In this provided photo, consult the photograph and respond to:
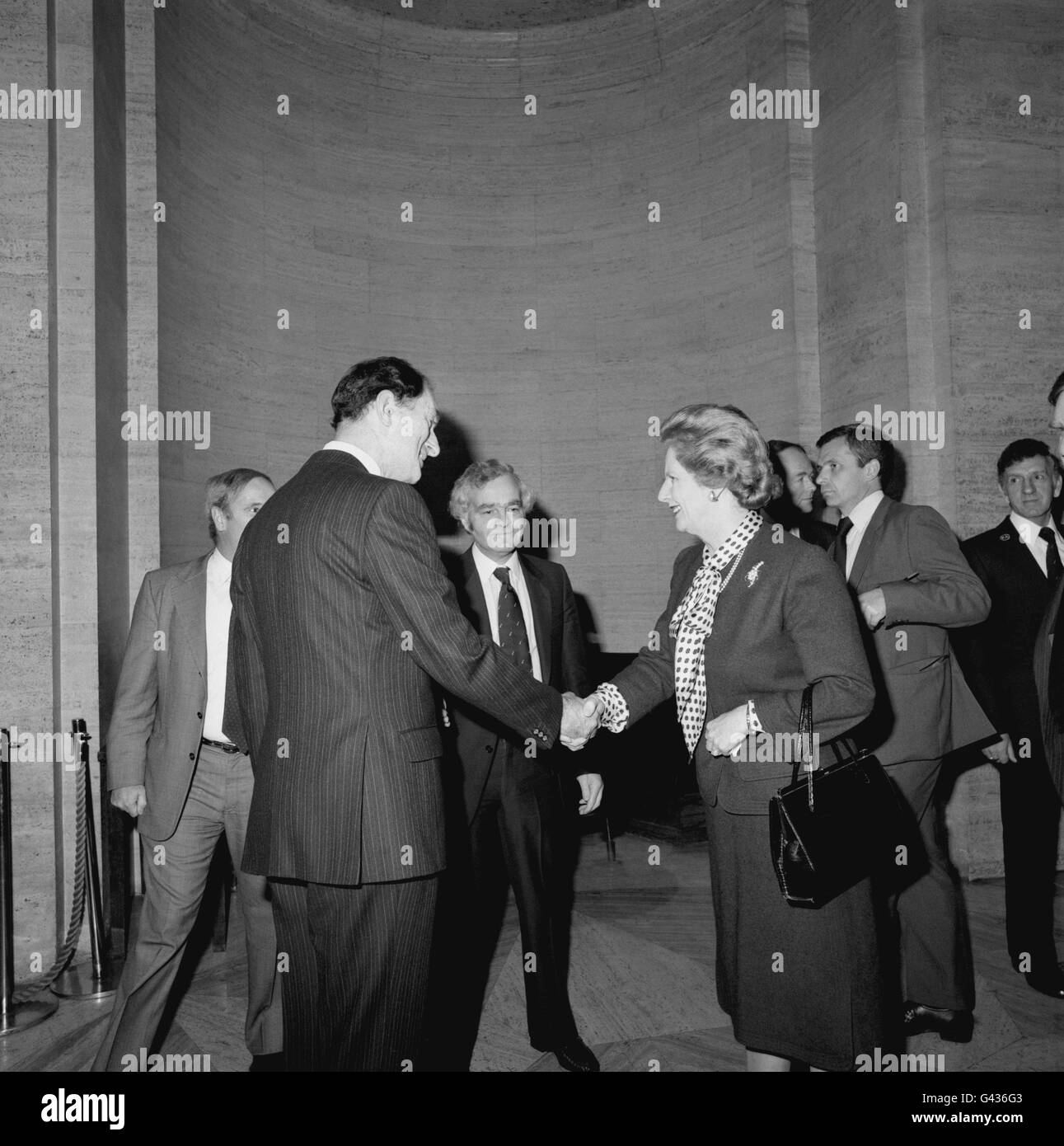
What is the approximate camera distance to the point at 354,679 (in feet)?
7.16

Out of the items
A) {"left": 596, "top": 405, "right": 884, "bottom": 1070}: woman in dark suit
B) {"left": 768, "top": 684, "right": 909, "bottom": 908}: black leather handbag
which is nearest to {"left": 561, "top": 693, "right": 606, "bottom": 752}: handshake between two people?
{"left": 596, "top": 405, "right": 884, "bottom": 1070}: woman in dark suit

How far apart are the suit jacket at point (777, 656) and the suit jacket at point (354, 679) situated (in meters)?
A: 0.66

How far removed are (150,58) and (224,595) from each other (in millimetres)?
3885

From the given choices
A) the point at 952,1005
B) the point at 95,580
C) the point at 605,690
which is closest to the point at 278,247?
the point at 95,580

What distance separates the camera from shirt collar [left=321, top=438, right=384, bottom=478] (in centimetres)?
241

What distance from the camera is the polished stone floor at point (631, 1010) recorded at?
10.9 feet

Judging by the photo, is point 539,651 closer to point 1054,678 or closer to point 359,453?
point 359,453

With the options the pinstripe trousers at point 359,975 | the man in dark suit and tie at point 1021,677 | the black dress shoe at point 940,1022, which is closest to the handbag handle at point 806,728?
the pinstripe trousers at point 359,975

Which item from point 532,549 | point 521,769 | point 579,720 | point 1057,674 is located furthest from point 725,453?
point 532,549

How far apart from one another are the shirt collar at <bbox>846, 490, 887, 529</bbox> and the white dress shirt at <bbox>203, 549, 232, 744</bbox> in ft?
7.76

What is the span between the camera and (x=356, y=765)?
2.17 metres

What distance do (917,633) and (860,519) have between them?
511mm

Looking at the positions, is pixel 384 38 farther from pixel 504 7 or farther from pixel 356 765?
pixel 356 765

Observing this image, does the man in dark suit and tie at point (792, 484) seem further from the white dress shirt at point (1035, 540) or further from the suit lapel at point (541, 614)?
the suit lapel at point (541, 614)
